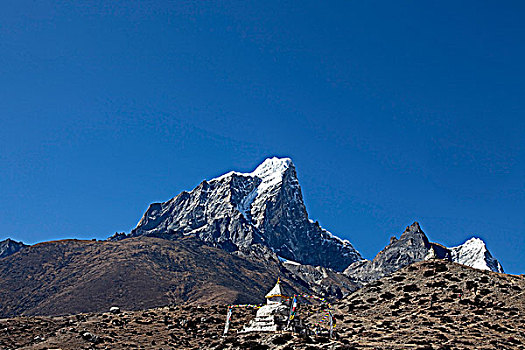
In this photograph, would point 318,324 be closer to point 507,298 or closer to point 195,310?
point 507,298

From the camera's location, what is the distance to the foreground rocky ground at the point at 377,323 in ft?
210

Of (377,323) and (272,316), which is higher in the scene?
(377,323)

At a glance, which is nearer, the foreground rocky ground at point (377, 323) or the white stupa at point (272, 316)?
the foreground rocky ground at point (377, 323)

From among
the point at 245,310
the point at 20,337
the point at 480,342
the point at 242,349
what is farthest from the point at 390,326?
the point at 20,337

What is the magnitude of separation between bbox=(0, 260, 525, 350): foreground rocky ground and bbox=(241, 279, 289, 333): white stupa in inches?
95.1

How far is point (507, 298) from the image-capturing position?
80.9 metres

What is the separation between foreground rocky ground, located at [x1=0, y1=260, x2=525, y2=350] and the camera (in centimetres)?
6394

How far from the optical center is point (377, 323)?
81375mm

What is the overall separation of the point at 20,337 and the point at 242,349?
59.9 meters

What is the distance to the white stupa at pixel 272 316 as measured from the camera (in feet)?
227

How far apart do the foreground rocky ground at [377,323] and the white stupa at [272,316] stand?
2415 millimetres

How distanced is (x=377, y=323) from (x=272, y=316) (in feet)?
68.7

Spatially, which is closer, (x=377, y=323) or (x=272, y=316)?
(x=272, y=316)

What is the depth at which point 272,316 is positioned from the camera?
2758 inches
